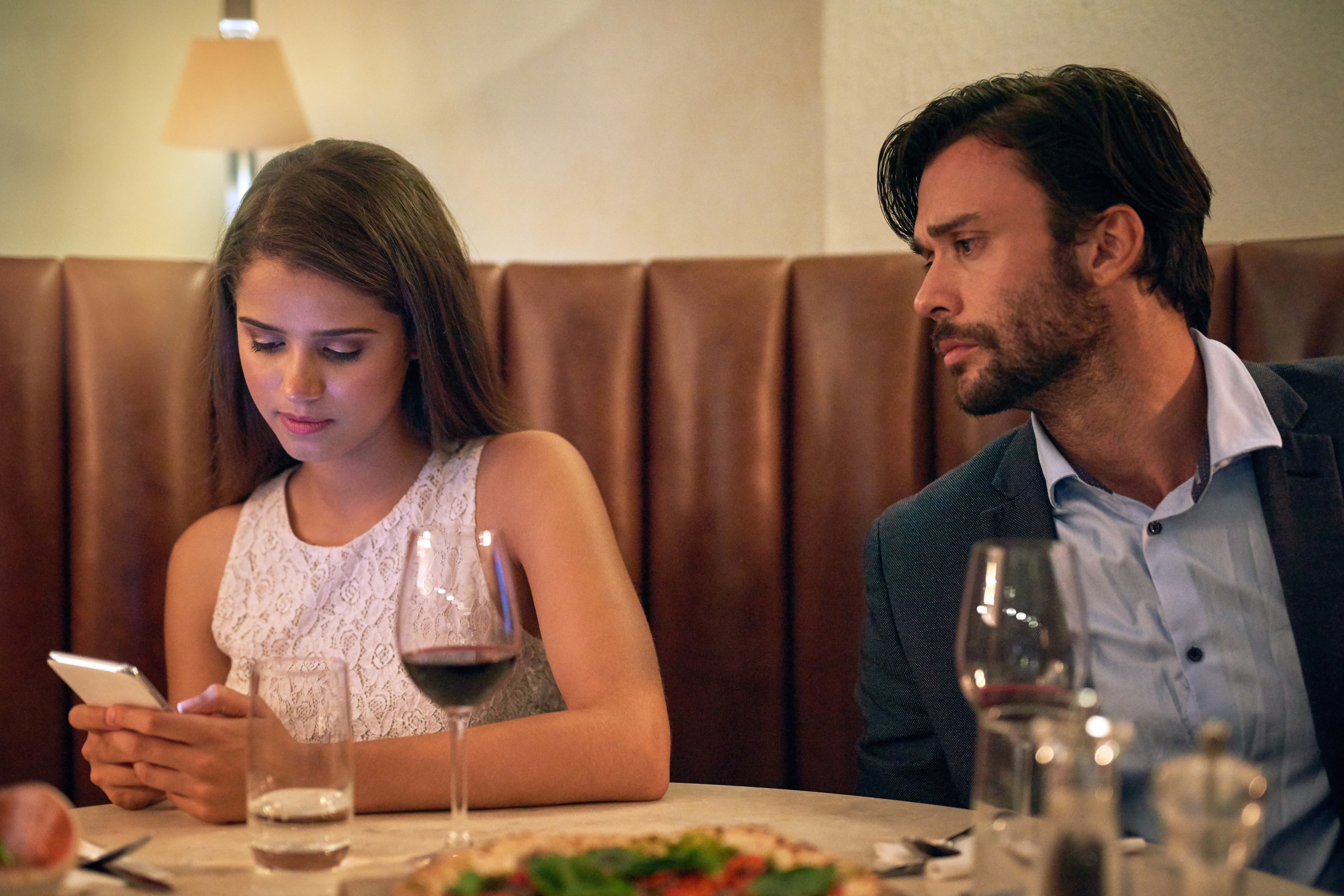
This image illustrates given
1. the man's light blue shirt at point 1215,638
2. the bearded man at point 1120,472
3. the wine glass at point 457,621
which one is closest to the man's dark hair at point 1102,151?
the bearded man at point 1120,472

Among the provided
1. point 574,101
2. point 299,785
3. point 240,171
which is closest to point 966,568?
point 299,785

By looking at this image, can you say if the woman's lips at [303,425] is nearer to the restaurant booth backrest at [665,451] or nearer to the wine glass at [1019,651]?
the restaurant booth backrest at [665,451]

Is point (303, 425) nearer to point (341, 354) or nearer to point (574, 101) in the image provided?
point (341, 354)

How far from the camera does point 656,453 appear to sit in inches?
77.0

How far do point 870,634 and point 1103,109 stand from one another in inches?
30.1

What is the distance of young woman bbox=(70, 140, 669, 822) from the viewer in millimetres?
1374

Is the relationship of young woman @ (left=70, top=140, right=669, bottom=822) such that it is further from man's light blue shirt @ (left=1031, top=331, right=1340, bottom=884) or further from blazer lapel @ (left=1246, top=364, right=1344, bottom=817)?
blazer lapel @ (left=1246, top=364, right=1344, bottom=817)

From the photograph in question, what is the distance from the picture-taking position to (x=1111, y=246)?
1.61 m

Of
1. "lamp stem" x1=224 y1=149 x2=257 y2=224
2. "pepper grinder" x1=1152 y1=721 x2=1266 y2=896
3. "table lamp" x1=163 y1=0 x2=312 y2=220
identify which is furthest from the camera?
"lamp stem" x1=224 y1=149 x2=257 y2=224

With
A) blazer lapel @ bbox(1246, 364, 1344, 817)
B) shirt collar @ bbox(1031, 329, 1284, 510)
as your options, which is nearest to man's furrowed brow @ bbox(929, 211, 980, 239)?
shirt collar @ bbox(1031, 329, 1284, 510)

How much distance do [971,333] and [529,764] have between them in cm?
81

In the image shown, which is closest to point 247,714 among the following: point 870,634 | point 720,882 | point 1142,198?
point 720,882

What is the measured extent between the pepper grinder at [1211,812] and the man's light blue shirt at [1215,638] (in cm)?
66

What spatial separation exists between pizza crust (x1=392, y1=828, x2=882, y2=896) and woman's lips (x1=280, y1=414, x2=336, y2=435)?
75 cm
